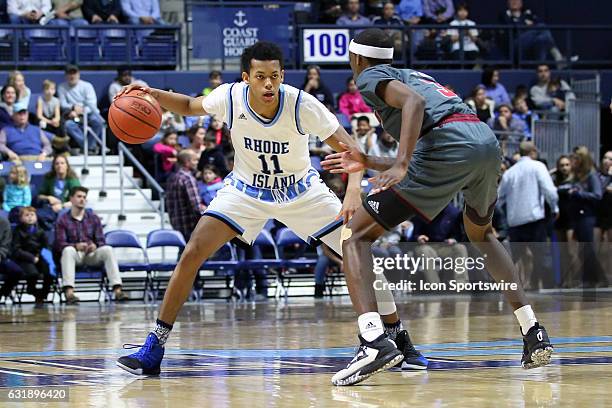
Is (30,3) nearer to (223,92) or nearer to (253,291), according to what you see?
(253,291)

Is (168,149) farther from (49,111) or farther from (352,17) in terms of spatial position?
(352,17)

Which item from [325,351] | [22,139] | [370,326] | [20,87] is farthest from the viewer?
[20,87]

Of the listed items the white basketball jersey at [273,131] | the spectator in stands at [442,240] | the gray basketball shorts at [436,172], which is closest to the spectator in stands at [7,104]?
the spectator in stands at [442,240]

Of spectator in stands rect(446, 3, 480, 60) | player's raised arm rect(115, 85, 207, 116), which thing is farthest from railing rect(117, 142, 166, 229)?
player's raised arm rect(115, 85, 207, 116)

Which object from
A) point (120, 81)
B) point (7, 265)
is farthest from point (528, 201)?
point (7, 265)

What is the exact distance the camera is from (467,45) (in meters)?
21.8

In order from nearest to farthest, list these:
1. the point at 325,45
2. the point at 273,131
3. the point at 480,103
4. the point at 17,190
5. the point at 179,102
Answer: the point at 273,131 → the point at 179,102 → the point at 17,190 → the point at 480,103 → the point at 325,45

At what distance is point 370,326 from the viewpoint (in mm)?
6555

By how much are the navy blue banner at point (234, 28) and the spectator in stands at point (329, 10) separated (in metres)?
1.23

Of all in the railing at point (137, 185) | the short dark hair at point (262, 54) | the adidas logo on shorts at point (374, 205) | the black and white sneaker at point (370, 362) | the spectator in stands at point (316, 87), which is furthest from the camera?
the spectator in stands at point (316, 87)

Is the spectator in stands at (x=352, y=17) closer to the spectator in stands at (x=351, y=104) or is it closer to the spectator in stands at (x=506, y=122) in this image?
the spectator in stands at (x=351, y=104)

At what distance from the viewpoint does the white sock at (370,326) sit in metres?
6.53

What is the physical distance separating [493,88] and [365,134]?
362 centimetres

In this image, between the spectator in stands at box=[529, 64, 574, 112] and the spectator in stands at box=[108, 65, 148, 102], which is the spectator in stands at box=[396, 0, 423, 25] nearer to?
the spectator in stands at box=[529, 64, 574, 112]
